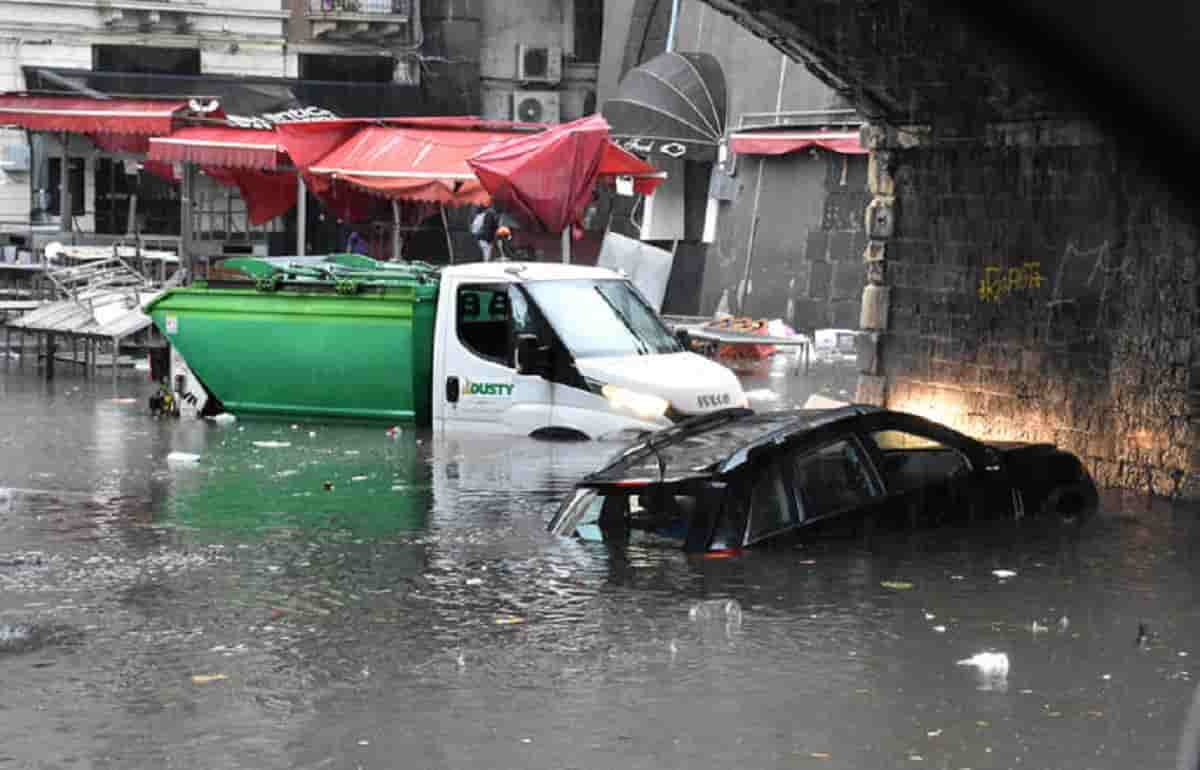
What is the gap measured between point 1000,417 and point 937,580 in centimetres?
598

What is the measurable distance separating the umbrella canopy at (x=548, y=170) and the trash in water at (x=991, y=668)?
15199mm

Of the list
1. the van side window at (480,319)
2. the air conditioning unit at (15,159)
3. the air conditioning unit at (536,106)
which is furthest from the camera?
the air conditioning unit at (536,106)

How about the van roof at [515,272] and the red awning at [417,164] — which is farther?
the red awning at [417,164]

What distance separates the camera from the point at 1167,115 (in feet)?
39.0

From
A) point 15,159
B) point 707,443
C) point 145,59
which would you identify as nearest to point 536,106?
point 145,59

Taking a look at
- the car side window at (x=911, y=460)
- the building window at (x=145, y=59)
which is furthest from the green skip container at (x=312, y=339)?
the building window at (x=145, y=59)

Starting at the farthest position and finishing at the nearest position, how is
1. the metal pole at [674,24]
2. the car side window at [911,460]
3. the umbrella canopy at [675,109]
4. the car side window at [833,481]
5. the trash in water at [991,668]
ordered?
the metal pole at [674,24] → the umbrella canopy at [675,109] → the car side window at [911,460] → the car side window at [833,481] → the trash in water at [991,668]

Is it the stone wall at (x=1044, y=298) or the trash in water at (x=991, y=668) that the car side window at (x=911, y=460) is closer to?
the trash in water at (x=991, y=668)

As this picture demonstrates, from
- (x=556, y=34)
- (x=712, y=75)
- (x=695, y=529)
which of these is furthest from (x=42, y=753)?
(x=556, y=34)

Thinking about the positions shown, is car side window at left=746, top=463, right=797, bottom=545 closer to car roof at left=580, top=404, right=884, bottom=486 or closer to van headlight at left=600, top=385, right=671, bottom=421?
car roof at left=580, top=404, right=884, bottom=486

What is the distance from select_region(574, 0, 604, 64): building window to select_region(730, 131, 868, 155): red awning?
1385cm

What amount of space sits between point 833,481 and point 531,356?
632 cm

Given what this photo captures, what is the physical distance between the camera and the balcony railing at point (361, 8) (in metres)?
45.5

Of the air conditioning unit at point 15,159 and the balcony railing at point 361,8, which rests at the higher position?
the balcony railing at point 361,8
